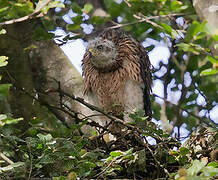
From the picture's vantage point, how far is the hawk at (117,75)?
536 centimetres

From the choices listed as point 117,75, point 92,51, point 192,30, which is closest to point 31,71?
point 92,51

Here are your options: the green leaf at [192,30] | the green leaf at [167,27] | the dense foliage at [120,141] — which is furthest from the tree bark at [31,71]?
the green leaf at [192,30]

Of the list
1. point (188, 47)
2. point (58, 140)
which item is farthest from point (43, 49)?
point (188, 47)

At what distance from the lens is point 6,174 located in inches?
141

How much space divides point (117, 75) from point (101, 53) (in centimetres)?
33

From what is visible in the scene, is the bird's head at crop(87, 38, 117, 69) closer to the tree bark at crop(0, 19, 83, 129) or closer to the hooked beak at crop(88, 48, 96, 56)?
the hooked beak at crop(88, 48, 96, 56)

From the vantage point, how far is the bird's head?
5.29 m

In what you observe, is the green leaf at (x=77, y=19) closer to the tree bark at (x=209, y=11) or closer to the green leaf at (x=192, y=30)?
the tree bark at (x=209, y=11)

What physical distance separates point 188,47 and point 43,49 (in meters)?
2.71

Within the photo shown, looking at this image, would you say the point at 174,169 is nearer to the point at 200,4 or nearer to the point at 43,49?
the point at 200,4

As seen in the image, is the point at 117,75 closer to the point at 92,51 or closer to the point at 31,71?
the point at 92,51

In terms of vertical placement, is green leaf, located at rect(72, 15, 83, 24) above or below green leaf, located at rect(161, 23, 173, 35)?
below

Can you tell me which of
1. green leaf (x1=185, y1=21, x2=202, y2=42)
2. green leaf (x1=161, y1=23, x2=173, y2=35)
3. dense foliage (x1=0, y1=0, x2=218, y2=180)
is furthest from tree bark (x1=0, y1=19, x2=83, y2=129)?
green leaf (x1=185, y1=21, x2=202, y2=42)

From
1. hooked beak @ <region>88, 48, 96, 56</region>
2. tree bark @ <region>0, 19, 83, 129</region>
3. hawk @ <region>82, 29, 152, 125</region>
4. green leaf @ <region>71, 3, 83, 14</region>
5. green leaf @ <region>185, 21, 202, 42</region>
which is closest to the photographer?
green leaf @ <region>185, 21, 202, 42</region>
